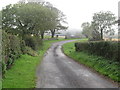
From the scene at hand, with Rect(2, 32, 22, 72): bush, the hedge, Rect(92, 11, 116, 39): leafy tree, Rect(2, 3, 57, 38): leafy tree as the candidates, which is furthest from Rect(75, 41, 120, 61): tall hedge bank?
Rect(92, 11, 116, 39): leafy tree

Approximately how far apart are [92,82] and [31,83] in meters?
3.83

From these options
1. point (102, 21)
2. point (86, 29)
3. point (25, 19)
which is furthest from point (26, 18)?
point (86, 29)

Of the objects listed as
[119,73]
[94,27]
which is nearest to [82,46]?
[119,73]

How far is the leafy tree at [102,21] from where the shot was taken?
51125 millimetres

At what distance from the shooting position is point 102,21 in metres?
51.4

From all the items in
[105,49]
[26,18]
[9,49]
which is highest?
[26,18]

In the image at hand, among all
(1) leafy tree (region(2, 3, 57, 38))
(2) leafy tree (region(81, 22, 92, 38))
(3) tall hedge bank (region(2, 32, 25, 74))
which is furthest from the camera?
(2) leafy tree (region(81, 22, 92, 38))

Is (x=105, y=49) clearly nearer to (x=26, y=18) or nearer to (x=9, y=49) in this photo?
(x=9, y=49)

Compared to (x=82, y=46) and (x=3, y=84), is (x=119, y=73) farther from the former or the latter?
(x=82, y=46)

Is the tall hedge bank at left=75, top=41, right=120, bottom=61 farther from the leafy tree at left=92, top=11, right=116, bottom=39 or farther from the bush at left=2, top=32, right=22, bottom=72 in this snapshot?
the leafy tree at left=92, top=11, right=116, bottom=39

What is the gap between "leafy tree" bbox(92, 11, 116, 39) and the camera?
51125 mm

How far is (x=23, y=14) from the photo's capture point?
38938 mm

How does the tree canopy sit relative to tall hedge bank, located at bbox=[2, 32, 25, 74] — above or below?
above

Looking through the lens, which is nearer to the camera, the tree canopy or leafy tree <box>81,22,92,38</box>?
the tree canopy
